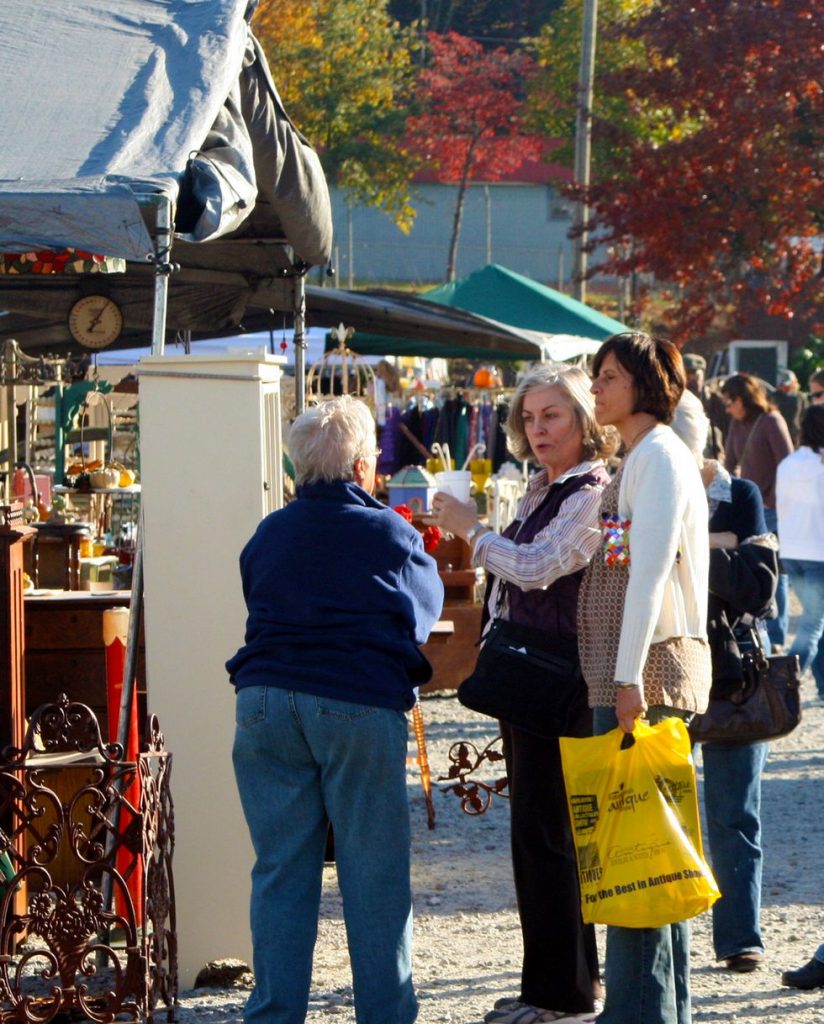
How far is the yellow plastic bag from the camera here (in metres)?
3.57

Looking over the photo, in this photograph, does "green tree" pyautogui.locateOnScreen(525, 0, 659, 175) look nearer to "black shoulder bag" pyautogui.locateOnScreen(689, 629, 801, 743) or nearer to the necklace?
"black shoulder bag" pyautogui.locateOnScreen(689, 629, 801, 743)

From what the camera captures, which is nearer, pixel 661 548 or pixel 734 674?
pixel 661 548

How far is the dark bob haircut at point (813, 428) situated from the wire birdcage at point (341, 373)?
2.56m

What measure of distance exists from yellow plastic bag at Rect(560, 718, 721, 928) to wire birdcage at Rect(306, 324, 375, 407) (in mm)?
4319

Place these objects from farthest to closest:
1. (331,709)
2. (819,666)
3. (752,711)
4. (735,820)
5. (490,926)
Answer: (819,666)
(490,926)
(735,820)
(752,711)
(331,709)

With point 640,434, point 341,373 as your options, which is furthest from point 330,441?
point 341,373

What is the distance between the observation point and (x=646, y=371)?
382 cm

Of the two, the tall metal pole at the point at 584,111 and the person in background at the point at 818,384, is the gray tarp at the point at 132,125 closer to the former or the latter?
the person in background at the point at 818,384

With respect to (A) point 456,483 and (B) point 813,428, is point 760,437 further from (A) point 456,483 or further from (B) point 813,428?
(A) point 456,483

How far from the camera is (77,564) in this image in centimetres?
618

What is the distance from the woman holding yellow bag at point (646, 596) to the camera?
3607 millimetres

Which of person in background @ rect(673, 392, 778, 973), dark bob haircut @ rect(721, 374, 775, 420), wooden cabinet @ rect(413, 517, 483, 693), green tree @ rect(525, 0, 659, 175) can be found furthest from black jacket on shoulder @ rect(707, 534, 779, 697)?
green tree @ rect(525, 0, 659, 175)

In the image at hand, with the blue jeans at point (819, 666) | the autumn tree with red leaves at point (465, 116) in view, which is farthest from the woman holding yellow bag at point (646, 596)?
the autumn tree with red leaves at point (465, 116)

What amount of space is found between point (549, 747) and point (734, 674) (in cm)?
59
